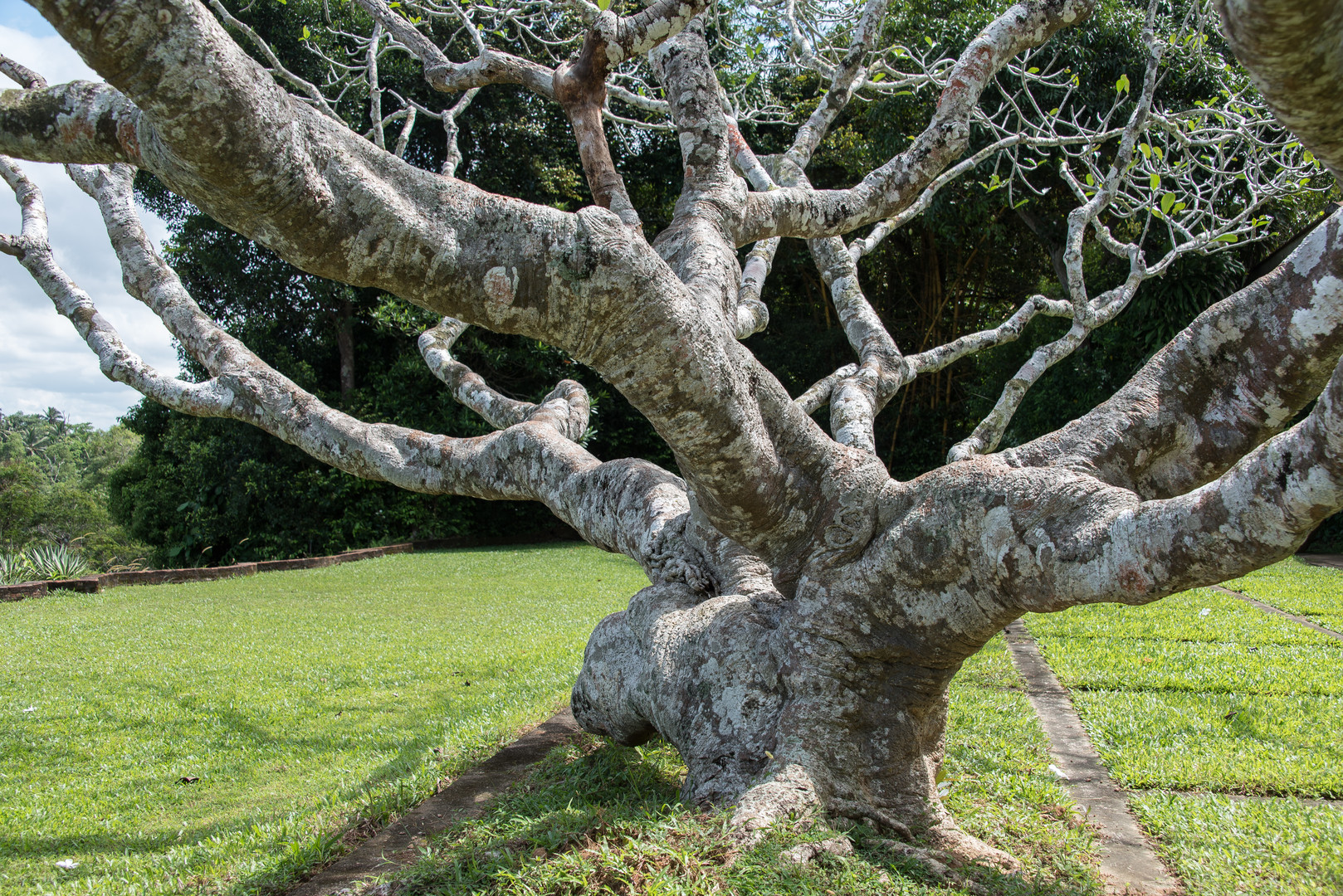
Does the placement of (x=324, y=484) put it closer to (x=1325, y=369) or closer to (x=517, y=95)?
(x=517, y=95)

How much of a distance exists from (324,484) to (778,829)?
14453mm

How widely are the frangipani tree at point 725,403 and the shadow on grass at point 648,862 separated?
0.46 ft

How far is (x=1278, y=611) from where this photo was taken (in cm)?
750

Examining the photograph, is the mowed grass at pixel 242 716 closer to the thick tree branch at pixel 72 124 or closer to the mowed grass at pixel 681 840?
the mowed grass at pixel 681 840

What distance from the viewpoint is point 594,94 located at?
3422 millimetres

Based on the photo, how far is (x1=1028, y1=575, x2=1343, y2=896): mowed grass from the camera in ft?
9.10

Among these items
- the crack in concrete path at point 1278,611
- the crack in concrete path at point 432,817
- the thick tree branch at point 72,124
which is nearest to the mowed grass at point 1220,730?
the crack in concrete path at point 1278,611

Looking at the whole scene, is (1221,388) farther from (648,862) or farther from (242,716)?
(242,716)

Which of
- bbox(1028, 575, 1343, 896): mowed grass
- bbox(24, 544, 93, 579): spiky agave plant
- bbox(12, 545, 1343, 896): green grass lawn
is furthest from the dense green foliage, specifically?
bbox(1028, 575, 1343, 896): mowed grass

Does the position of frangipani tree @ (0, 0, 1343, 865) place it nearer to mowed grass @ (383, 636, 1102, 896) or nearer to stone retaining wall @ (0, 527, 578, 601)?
mowed grass @ (383, 636, 1102, 896)

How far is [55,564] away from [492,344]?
762cm

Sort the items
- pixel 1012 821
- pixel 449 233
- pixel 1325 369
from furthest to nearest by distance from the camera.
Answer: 1. pixel 1012 821
2. pixel 1325 369
3. pixel 449 233

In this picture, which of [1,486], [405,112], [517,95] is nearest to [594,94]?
[405,112]

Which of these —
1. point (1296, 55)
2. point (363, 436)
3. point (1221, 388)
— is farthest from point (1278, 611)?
point (1296, 55)
